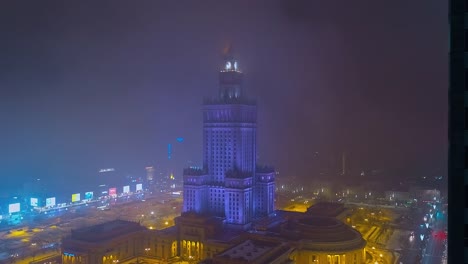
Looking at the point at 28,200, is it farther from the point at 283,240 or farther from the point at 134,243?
the point at 283,240

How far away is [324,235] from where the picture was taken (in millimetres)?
94625

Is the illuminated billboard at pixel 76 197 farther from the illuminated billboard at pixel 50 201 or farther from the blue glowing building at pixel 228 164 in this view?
the blue glowing building at pixel 228 164

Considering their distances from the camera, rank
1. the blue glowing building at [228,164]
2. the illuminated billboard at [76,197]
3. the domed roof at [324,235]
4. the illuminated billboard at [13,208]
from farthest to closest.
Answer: the illuminated billboard at [76,197], the illuminated billboard at [13,208], the blue glowing building at [228,164], the domed roof at [324,235]

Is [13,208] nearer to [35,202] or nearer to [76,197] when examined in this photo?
[35,202]

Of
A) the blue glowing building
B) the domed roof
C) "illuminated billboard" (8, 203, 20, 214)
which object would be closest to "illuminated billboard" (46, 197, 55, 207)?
"illuminated billboard" (8, 203, 20, 214)

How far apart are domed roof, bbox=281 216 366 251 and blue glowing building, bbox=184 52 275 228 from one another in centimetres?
1581

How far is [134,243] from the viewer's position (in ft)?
338

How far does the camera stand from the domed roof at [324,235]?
9244 centimetres

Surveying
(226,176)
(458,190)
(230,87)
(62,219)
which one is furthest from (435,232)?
(62,219)

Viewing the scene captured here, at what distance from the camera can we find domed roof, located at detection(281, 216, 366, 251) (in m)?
92.4

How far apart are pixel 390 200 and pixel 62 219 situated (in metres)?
141

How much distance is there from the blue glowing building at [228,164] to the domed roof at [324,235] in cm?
1581

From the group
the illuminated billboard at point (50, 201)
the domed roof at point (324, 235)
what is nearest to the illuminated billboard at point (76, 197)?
the illuminated billboard at point (50, 201)

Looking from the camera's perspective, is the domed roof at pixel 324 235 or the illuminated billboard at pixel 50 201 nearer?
the domed roof at pixel 324 235
